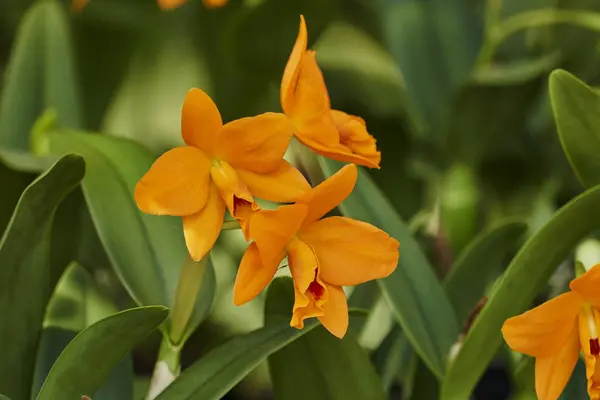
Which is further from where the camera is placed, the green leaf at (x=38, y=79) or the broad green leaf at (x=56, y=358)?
the green leaf at (x=38, y=79)

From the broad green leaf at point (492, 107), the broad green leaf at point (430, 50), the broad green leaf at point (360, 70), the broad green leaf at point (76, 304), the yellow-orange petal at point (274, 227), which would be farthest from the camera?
the broad green leaf at point (360, 70)

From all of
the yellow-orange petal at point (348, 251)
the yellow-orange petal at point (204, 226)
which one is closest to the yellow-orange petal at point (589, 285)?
the yellow-orange petal at point (348, 251)

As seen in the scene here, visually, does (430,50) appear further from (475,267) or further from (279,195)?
(279,195)

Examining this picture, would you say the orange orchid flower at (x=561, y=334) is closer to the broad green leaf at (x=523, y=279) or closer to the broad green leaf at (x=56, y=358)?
the broad green leaf at (x=523, y=279)

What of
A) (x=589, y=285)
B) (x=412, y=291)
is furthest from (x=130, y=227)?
(x=589, y=285)

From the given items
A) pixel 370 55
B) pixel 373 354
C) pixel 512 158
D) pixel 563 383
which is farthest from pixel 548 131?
pixel 563 383

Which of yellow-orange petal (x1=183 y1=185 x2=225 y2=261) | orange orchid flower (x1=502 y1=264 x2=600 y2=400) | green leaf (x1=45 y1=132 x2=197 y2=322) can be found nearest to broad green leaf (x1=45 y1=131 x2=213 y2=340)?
green leaf (x1=45 y1=132 x2=197 y2=322)
